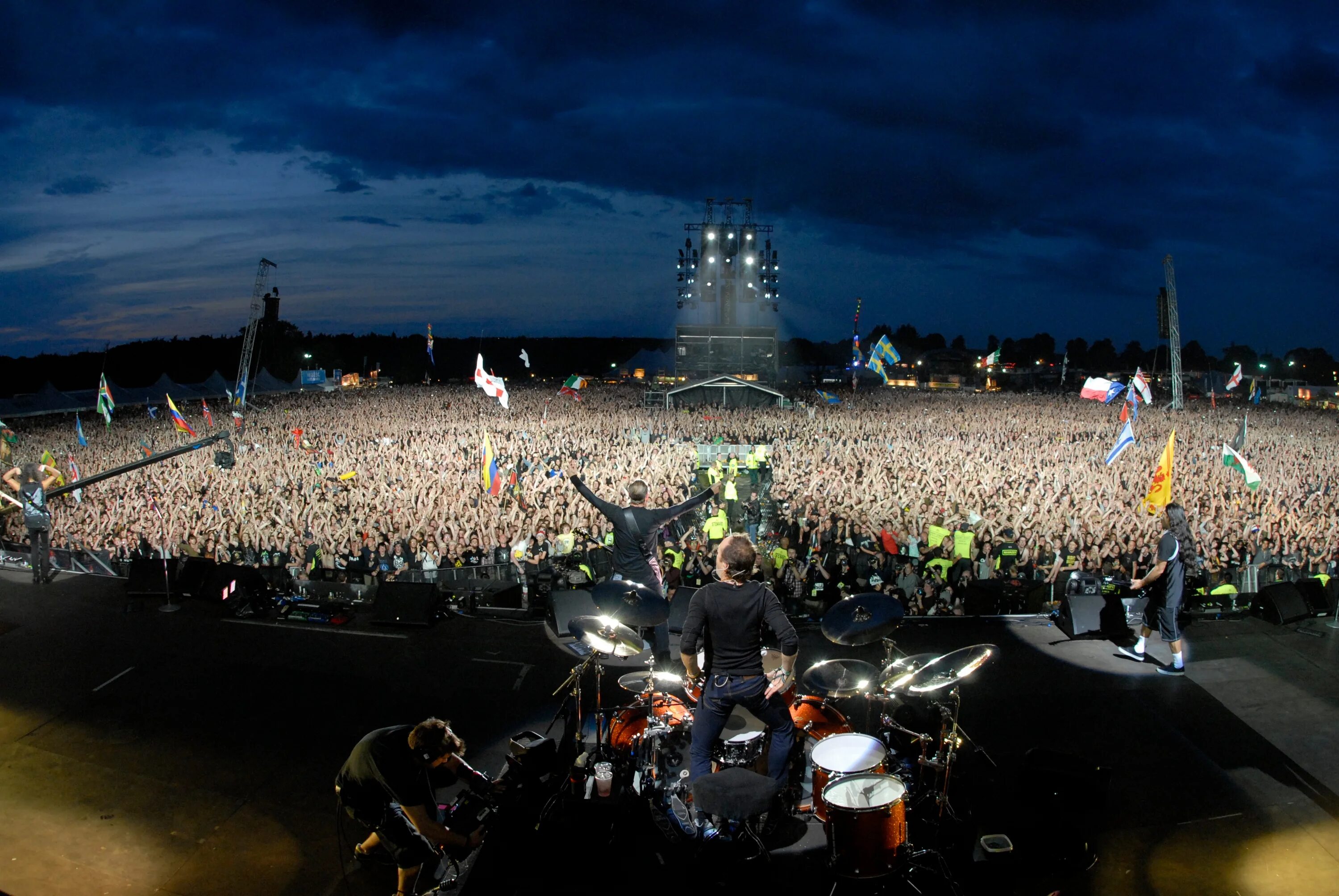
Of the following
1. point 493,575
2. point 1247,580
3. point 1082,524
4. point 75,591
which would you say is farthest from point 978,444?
point 75,591

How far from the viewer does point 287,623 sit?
7.00 m

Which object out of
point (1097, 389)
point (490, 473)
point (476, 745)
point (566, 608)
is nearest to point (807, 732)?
point (476, 745)

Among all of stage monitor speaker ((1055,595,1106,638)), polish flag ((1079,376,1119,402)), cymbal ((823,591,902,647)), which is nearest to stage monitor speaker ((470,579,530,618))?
cymbal ((823,591,902,647))

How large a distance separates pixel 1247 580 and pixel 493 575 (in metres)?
7.38

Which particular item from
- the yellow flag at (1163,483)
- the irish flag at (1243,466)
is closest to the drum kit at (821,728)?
the yellow flag at (1163,483)

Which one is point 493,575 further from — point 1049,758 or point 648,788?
point 1049,758

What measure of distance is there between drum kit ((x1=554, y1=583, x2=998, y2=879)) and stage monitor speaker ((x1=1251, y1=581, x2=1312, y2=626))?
425cm

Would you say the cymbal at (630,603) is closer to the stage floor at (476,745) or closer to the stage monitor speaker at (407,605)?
the stage floor at (476,745)

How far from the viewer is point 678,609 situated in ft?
18.6

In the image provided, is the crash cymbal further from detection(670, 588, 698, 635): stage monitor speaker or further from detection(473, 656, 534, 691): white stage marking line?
detection(473, 656, 534, 691): white stage marking line

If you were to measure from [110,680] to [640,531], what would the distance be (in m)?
4.22

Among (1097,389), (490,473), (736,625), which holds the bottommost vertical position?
(490,473)

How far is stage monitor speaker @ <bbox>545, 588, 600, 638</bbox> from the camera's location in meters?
6.55

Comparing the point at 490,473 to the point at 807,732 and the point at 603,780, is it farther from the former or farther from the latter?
the point at 807,732
